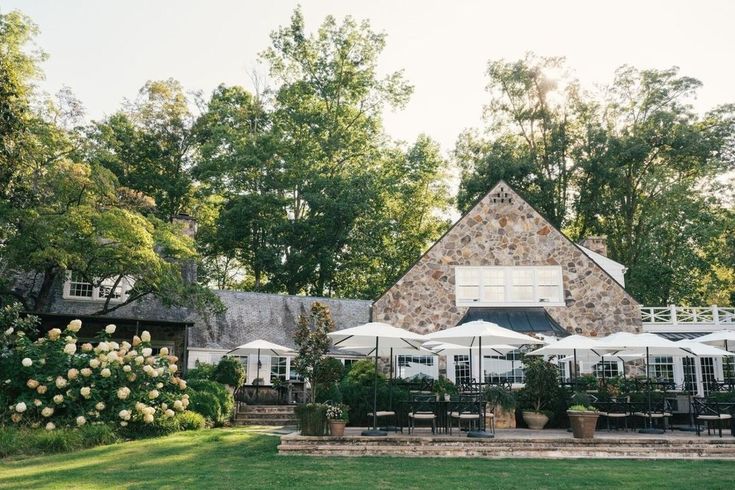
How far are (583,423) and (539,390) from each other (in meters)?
3.20

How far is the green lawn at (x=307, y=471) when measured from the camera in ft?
30.8

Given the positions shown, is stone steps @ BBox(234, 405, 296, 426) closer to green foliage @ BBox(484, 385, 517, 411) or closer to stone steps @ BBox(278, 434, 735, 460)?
green foliage @ BBox(484, 385, 517, 411)

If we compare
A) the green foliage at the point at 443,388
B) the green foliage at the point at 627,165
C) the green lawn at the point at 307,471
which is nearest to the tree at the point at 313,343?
the green lawn at the point at 307,471

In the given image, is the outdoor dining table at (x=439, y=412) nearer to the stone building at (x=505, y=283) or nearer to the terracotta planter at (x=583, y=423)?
the terracotta planter at (x=583, y=423)

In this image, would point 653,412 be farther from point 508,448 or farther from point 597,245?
point 597,245

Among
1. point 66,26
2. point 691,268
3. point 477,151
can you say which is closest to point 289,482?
point 66,26


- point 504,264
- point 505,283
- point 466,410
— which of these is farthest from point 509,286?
point 466,410

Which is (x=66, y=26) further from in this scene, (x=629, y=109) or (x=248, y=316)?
(x=629, y=109)

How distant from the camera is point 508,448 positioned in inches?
504

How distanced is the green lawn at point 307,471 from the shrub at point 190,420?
2.91 m

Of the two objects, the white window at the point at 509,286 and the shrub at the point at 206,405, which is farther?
the white window at the point at 509,286

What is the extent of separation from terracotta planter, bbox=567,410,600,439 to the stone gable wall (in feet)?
28.2

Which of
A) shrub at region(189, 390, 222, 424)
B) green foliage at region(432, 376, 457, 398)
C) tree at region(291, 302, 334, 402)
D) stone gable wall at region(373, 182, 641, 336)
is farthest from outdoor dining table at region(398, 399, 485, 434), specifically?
stone gable wall at region(373, 182, 641, 336)

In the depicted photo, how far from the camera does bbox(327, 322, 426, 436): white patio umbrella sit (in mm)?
13820
